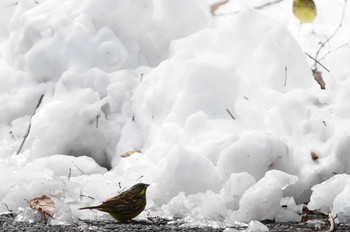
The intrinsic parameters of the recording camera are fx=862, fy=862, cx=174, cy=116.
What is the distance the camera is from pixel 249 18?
573 centimetres

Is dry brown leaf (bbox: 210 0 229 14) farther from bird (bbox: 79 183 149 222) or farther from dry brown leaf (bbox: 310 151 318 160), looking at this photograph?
bird (bbox: 79 183 149 222)

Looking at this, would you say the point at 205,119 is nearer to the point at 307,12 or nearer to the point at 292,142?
the point at 292,142

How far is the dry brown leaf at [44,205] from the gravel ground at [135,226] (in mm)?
68

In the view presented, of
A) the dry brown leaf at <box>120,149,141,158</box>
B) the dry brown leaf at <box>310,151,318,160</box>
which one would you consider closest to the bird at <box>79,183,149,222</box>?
the dry brown leaf at <box>310,151,318,160</box>

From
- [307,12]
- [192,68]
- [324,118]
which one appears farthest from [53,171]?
[307,12]

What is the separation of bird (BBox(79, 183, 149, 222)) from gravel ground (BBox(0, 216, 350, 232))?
0.16ft

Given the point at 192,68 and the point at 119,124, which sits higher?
the point at 192,68

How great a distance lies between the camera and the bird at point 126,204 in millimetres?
3951

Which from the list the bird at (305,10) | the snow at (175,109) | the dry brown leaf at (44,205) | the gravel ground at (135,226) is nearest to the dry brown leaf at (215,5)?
the snow at (175,109)

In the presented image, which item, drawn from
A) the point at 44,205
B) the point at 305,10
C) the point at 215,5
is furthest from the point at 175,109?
the point at 215,5

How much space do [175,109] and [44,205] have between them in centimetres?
135

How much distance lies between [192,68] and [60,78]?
1.05 m

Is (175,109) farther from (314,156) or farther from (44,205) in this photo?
(44,205)

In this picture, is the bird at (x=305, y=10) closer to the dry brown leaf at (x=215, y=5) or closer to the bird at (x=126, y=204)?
the dry brown leaf at (x=215, y=5)
